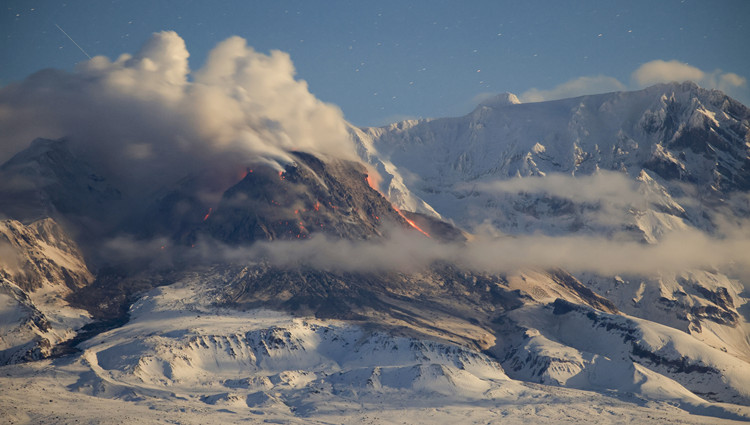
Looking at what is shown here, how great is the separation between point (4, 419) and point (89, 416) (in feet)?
61.0

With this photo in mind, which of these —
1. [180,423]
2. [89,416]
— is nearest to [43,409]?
[89,416]

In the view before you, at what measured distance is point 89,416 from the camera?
190 meters

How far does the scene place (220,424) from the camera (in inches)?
7771

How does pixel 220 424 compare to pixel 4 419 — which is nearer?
pixel 4 419

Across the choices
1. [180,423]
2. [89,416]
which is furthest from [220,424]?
[89,416]

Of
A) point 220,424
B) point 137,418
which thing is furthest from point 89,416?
point 220,424

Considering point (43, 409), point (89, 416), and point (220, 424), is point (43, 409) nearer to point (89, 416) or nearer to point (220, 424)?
point (89, 416)

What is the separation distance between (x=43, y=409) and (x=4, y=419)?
14.4 meters

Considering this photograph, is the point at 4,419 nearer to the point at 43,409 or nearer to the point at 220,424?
the point at 43,409

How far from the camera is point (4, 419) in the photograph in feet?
591

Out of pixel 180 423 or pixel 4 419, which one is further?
pixel 180 423

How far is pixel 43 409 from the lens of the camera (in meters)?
194

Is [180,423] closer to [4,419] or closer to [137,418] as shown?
[137,418]

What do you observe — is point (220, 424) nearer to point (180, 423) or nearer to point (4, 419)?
point (180, 423)
